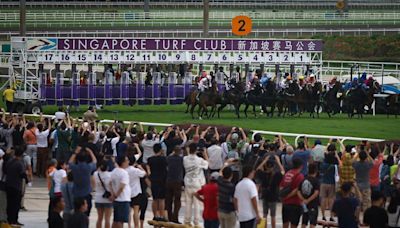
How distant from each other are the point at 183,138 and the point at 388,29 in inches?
2202

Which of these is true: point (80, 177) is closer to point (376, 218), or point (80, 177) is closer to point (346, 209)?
point (346, 209)

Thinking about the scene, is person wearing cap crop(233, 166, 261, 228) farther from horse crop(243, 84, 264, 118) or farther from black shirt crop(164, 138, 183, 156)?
horse crop(243, 84, 264, 118)

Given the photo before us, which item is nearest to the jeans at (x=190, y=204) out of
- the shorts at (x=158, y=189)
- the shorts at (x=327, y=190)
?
the shorts at (x=158, y=189)

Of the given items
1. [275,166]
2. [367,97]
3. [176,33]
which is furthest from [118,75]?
[176,33]

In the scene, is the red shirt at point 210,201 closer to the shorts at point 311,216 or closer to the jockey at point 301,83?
the shorts at point 311,216

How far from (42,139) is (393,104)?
18.0m

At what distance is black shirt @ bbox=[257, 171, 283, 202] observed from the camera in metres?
23.4

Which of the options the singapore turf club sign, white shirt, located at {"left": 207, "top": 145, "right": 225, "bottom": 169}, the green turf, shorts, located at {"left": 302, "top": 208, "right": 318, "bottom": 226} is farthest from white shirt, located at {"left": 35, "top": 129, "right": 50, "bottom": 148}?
the singapore turf club sign

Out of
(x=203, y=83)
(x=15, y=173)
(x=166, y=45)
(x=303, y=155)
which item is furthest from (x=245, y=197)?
(x=166, y=45)

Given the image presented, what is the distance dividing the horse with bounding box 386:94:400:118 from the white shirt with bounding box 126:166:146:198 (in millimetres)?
23711

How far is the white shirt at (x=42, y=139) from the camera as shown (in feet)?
101

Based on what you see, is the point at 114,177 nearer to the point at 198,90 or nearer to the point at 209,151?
the point at 209,151

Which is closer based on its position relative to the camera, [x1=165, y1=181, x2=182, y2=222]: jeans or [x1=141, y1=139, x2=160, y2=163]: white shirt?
[x1=165, y1=181, x2=182, y2=222]: jeans

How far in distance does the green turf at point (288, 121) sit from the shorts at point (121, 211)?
17.4 meters
